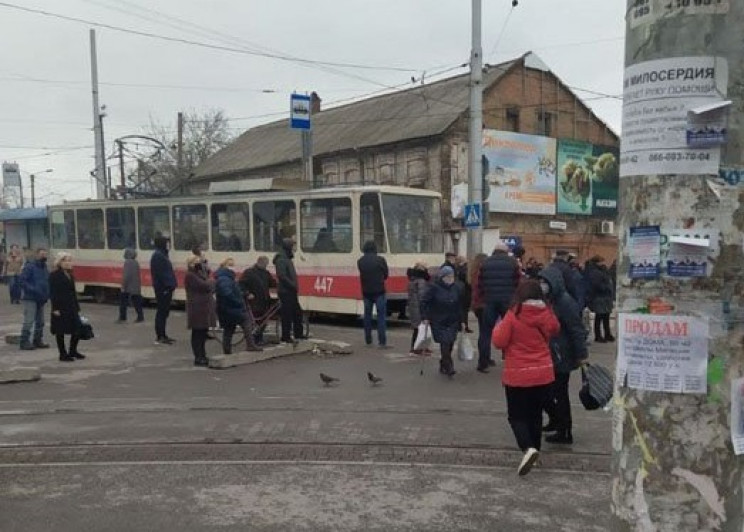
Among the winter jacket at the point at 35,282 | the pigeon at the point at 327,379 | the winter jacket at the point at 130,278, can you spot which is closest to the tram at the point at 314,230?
the winter jacket at the point at 130,278

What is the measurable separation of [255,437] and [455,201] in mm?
23672

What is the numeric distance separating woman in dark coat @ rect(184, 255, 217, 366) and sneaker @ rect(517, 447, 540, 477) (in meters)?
6.15

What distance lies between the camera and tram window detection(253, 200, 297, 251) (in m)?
16.9

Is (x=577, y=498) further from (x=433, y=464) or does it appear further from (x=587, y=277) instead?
(x=587, y=277)

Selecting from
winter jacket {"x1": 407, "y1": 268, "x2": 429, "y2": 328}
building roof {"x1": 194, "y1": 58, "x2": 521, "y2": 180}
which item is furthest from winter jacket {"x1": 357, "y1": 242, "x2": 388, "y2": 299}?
building roof {"x1": 194, "y1": 58, "x2": 521, "y2": 180}

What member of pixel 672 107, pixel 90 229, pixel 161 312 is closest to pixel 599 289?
pixel 161 312

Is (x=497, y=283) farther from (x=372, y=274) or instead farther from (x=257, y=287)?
(x=257, y=287)

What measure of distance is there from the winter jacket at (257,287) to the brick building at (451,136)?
15972 mm

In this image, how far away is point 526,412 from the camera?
6.21 m

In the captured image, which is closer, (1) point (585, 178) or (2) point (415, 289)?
(2) point (415, 289)

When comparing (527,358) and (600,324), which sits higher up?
(527,358)

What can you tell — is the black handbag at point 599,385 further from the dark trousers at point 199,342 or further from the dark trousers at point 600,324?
the dark trousers at point 600,324

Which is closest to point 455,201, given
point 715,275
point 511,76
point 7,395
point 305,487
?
point 511,76

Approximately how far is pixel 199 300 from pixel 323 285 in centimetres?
570
